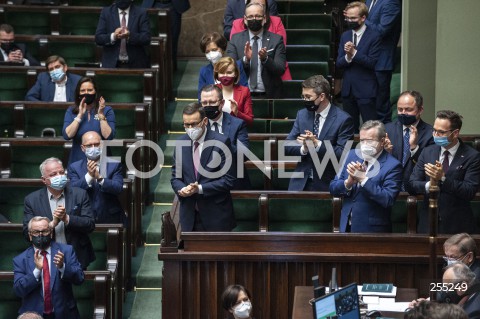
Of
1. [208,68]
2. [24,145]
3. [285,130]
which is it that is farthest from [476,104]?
[24,145]

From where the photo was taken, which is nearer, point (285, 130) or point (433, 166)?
point (433, 166)

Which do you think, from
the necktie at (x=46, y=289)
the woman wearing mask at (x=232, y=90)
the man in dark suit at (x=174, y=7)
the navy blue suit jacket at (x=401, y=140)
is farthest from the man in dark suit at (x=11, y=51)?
the navy blue suit jacket at (x=401, y=140)

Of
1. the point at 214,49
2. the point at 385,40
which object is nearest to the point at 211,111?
the point at 214,49

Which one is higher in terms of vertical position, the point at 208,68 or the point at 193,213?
the point at 208,68

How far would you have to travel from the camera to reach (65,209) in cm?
739

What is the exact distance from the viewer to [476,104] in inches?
365

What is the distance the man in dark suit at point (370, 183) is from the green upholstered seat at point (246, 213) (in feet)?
2.37

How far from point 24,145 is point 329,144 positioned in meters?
2.39

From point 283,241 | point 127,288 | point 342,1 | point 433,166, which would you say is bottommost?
point 127,288

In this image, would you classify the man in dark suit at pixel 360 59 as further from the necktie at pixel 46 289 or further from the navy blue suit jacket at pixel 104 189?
the necktie at pixel 46 289

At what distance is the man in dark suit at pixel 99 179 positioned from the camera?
7840 millimetres

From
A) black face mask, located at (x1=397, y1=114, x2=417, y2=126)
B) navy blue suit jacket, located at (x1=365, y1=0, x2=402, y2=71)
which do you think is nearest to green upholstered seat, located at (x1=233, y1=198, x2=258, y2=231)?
black face mask, located at (x1=397, y1=114, x2=417, y2=126)

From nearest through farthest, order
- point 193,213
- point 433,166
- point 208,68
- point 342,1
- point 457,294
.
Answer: point 457,294 → point 433,166 → point 193,213 → point 208,68 → point 342,1

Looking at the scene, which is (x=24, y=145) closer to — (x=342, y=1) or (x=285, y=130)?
(x=285, y=130)
